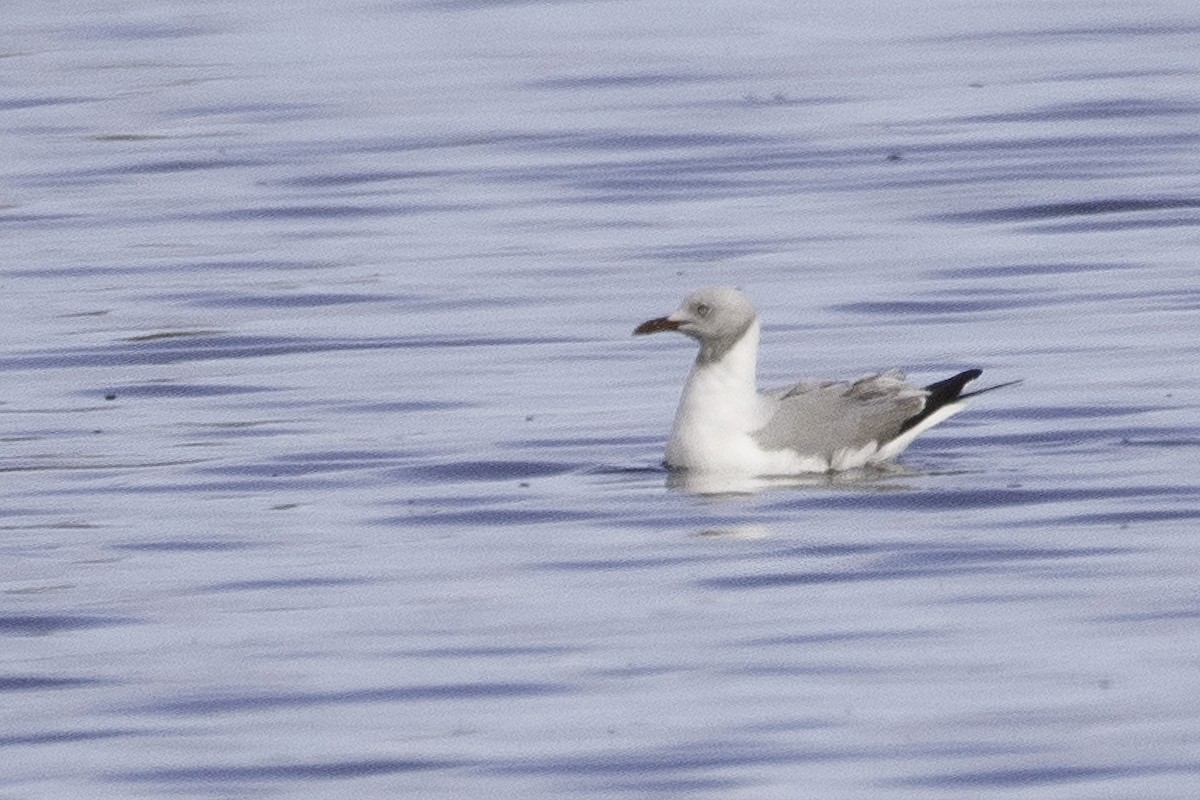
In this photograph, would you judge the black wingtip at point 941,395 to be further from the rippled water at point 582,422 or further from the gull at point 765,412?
the rippled water at point 582,422

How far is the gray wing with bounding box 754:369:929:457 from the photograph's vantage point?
1352cm

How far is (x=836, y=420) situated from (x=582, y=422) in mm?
1403

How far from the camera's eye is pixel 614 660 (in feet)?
33.7

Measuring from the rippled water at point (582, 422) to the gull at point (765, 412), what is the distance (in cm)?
20

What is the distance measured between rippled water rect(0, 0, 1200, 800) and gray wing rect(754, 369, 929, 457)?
260mm

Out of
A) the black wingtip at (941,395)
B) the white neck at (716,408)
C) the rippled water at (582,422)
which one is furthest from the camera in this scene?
the black wingtip at (941,395)

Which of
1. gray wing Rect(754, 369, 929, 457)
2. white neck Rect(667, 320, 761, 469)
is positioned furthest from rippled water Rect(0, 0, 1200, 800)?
gray wing Rect(754, 369, 929, 457)

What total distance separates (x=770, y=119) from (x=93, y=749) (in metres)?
15.5

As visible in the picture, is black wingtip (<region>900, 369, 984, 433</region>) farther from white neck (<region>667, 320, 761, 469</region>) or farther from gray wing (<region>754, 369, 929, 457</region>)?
white neck (<region>667, 320, 761, 469</region>)

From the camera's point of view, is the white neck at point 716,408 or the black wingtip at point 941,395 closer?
the white neck at point 716,408

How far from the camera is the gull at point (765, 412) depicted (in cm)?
1352

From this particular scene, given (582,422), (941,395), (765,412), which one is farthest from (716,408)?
(582,422)

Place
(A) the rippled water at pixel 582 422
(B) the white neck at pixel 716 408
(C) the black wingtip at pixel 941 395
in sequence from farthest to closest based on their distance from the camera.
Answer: (C) the black wingtip at pixel 941 395 → (B) the white neck at pixel 716 408 → (A) the rippled water at pixel 582 422

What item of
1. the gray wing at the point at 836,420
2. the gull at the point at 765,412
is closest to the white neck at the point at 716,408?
the gull at the point at 765,412
